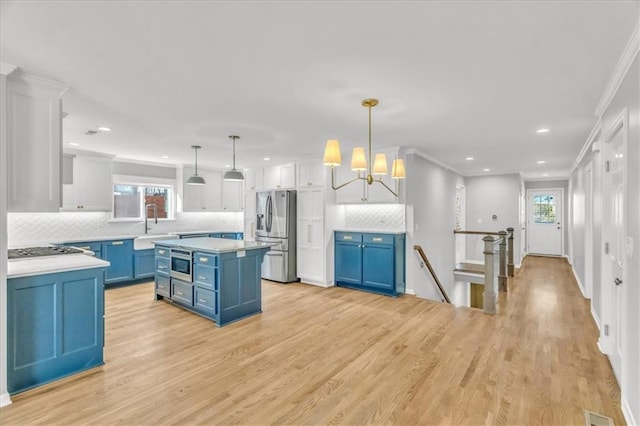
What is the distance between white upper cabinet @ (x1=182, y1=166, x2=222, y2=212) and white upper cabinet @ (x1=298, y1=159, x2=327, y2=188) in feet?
7.98

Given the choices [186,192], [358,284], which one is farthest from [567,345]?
[186,192]

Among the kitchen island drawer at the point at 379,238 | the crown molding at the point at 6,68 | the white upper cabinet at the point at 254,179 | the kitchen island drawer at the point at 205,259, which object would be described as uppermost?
the crown molding at the point at 6,68

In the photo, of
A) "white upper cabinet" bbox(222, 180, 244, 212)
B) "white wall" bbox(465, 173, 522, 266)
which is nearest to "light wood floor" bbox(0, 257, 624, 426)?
"white upper cabinet" bbox(222, 180, 244, 212)

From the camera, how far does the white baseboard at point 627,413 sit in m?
1.99

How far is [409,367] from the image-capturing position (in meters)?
2.81

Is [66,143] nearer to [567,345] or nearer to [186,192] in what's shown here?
[186,192]

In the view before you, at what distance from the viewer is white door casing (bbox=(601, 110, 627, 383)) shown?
2.53m

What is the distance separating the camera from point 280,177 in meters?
6.58

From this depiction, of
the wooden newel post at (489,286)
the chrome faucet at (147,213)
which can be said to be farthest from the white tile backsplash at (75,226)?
the wooden newel post at (489,286)

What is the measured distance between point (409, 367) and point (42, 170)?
3554 millimetres

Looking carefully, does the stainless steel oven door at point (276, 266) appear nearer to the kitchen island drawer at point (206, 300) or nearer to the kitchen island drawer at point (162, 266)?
the kitchen island drawer at point (162, 266)

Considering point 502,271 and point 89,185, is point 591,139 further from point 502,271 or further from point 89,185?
point 89,185

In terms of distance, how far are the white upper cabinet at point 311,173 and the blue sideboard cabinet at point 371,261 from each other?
3.43ft

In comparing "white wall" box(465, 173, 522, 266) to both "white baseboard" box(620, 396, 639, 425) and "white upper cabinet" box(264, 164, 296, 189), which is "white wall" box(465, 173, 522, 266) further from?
"white baseboard" box(620, 396, 639, 425)
